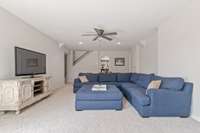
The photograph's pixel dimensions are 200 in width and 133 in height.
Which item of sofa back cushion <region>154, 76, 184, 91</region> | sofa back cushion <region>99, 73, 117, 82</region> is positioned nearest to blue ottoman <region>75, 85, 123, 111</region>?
sofa back cushion <region>154, 76, 184, 91</region>

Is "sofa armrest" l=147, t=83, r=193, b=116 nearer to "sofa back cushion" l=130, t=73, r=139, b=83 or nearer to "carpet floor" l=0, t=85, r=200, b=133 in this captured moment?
"carpet floor" l=0, t=85, r=200, b=133

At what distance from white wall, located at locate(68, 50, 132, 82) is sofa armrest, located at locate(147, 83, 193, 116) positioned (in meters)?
8.42

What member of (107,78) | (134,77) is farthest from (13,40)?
(134,77)

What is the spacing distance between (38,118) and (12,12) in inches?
103

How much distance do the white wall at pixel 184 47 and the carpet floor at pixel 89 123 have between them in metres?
0.75

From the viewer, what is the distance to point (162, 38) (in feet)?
18.0

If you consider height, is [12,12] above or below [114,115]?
above

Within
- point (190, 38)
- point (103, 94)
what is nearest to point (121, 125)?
point (103, 94)

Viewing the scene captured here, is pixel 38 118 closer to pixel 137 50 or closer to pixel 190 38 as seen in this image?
pixel 190 38

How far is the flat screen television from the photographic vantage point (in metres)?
4.55

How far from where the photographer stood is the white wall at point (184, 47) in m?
3.59

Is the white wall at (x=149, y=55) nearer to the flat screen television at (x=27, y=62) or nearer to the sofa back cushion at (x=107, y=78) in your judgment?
the sofa back cushion at (x=107, y=78)

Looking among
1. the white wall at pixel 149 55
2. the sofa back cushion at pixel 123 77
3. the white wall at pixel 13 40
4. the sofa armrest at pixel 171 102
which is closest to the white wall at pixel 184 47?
the sofa armrest at pixel 171 102

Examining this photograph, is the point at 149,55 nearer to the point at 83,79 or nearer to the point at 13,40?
the point at 83,79
